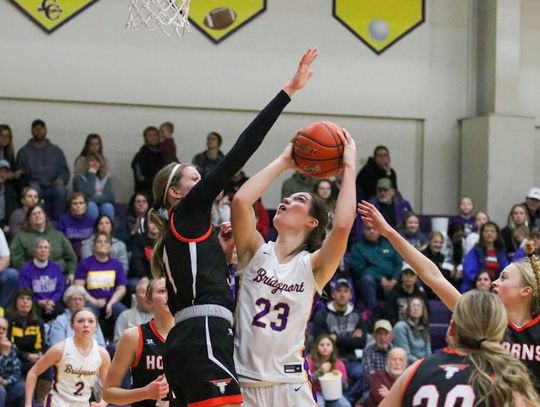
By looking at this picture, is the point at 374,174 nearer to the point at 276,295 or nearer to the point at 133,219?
the point at 133,219

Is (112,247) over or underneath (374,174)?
underneath

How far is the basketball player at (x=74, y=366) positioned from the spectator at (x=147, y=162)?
566cm

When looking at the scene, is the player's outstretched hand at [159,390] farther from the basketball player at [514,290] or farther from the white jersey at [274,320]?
the basketball player at [514,290]

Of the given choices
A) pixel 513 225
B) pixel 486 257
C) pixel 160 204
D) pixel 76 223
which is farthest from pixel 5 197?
pixel 160 204

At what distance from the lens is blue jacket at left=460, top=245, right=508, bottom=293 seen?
12445mm

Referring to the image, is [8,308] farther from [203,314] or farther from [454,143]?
[454,143]

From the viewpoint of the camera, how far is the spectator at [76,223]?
39.1ft

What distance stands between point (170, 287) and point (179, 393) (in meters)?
0.46

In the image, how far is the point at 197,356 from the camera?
4.18m

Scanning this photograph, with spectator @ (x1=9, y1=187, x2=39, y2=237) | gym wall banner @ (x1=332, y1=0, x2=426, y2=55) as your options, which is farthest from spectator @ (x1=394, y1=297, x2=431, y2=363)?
gym wall banner @ (x1=332, y1=0, x2=426, y2=55)

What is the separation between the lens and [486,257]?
12.6 meters

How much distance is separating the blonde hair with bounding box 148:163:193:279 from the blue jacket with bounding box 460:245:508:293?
8.33 meters

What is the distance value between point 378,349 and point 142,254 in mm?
3005

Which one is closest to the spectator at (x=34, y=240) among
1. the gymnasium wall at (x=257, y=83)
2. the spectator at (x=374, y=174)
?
the gymnasium wall at (x=257, y=83)
